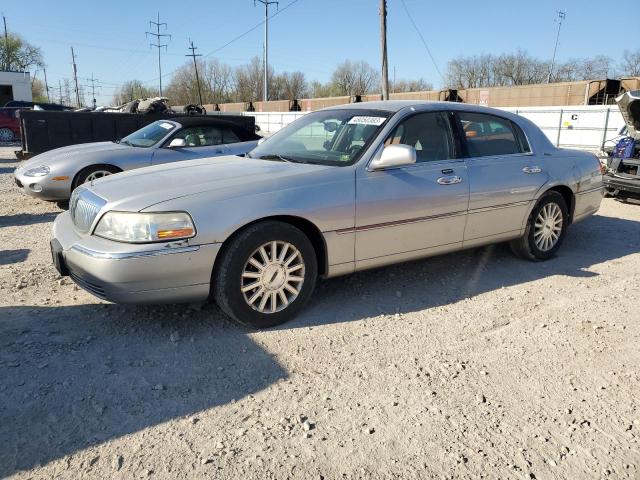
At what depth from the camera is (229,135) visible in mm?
8414

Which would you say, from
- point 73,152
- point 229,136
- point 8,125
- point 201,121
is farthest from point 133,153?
point 8,125

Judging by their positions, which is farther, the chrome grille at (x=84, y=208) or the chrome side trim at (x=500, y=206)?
the chrome side trim at (x=500, y=206)

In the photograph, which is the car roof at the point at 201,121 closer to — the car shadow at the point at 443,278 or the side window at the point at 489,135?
the car shadow at the point at 443,278

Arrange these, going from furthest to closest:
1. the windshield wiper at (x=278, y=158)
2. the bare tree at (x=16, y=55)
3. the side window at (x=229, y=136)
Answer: the bare tree at (x=16, y=55) < the side window at (x=229, y=136) < the windshield wiper at (x=278, y=158)

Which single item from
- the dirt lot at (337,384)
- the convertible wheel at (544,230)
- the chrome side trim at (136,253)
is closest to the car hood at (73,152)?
the dirt lot at (337,384)

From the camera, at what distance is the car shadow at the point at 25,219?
22.2 ft

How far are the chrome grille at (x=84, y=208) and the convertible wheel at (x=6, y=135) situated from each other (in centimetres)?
2165

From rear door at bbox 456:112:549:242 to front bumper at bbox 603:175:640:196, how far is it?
3.99 meters

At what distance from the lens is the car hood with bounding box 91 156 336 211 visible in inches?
134

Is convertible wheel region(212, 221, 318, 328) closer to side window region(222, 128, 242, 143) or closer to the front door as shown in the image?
the front door

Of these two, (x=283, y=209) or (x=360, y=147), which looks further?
(x=360, y=147)

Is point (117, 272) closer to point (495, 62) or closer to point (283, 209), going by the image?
point (283, 209)

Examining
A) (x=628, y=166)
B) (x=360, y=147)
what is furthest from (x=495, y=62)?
(x=360, y=147)

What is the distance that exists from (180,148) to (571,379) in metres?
6.38
